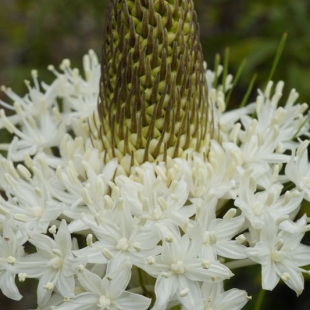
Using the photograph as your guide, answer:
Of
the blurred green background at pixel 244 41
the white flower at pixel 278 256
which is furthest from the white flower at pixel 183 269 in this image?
the blurred green background at pixel 244 41

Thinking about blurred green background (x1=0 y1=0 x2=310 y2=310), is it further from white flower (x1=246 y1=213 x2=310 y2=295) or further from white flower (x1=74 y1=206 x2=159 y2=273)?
white flower (x1=74 y1=206 x2=159 y2=273)

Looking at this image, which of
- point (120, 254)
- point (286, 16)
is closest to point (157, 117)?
point (120, 254)

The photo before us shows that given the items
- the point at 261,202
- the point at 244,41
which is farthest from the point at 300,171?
the point at 244,41

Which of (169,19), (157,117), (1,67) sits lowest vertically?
(1,67)

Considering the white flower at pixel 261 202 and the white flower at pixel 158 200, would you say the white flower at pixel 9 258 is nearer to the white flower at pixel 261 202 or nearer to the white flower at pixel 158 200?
the white flower at pixel 158 200

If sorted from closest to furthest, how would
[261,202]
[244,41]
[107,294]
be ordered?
[107,294]
[261,202]
[244,41]

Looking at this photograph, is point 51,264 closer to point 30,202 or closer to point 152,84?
point 30,202

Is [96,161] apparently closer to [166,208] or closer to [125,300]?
[166,208]
